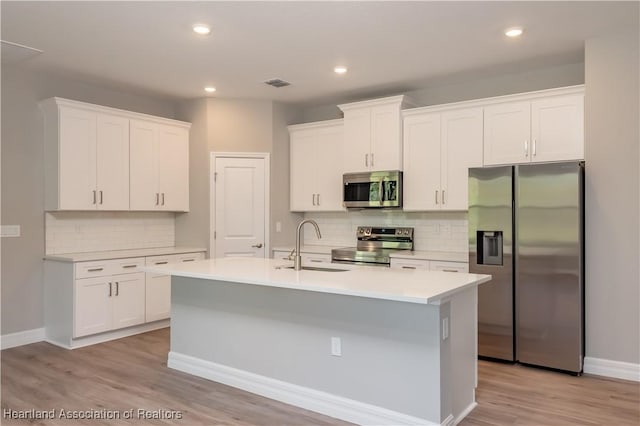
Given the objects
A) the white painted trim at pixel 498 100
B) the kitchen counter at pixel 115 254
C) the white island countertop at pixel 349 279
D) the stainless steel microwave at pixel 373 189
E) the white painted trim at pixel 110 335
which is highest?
the white painted trim at pixel 498 100

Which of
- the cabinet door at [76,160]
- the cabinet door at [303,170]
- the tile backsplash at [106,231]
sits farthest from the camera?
the cabinet door at [303,170]

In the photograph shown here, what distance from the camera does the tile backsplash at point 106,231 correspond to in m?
4.96

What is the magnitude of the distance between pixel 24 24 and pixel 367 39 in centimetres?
264

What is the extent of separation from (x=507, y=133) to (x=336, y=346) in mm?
2765

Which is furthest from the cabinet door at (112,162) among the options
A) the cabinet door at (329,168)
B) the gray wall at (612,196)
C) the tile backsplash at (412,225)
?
the gray wall at (612,196)

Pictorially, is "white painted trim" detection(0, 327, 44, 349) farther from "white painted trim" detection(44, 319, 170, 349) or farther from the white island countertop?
the white island countertop

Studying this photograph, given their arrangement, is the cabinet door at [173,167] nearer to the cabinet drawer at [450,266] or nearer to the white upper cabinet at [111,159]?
the white upper cabinet at [111,159]

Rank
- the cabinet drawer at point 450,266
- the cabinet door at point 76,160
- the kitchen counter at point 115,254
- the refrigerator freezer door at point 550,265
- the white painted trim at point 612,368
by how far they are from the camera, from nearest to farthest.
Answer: the white painted trim at point 612,368 < the refrigerator freezer door at point 550,265 < the cabinet drawer at point 450,266 < the kitchen counter at point 115,254 < the cabinet door at point 76,160

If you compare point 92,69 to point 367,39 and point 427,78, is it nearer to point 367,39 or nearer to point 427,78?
point 367,39

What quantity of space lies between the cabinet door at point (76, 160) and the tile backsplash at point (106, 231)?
1.10 feet

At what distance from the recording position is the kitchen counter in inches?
182

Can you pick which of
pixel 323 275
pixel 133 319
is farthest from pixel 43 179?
pixel 323 275

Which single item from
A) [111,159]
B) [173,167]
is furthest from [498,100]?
[111,159]

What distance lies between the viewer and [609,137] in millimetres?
3826
